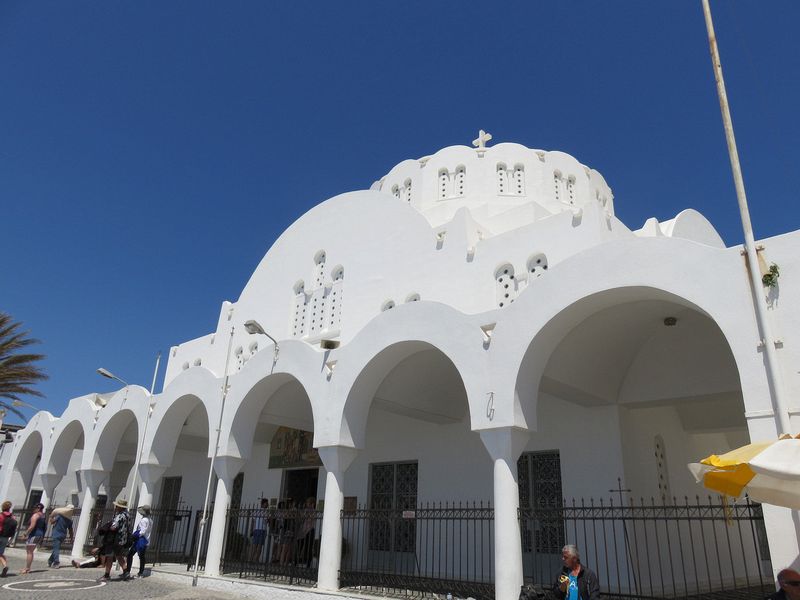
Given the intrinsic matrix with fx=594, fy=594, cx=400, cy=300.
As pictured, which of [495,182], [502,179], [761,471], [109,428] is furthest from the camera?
[109,428]

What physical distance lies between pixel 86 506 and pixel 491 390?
40.2 feet

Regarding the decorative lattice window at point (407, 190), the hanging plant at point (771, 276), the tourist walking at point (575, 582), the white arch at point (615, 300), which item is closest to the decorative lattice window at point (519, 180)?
the decorative lattice window at point (407, 190)

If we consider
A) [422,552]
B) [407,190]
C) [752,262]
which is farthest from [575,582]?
[407,190]

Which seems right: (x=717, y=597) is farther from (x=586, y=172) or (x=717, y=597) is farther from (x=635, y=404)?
(x=586, y=172)

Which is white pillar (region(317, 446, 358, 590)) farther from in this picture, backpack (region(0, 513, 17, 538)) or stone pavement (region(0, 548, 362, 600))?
backpack (region(0, 513, 17, 538))

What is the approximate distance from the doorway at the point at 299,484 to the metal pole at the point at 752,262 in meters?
10.8

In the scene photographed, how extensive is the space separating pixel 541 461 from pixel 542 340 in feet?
12.1

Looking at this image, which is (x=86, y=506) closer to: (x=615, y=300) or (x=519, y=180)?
(x=519, y=180)

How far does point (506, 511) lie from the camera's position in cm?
723

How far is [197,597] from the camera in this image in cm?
888

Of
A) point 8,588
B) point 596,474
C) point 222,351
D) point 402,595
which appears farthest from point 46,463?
point 596,474

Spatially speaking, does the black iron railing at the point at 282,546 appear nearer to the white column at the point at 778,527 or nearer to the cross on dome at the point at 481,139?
the white column at the point at 778,527

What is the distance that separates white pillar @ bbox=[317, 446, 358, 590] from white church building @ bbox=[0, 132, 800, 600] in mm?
32

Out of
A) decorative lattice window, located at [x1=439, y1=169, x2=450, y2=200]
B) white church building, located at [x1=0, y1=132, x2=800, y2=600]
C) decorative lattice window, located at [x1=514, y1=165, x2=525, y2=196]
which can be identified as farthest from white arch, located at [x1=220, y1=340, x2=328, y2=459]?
decorative lattice window, located at [x1=514, y1=165, x2=525, y2=196]
